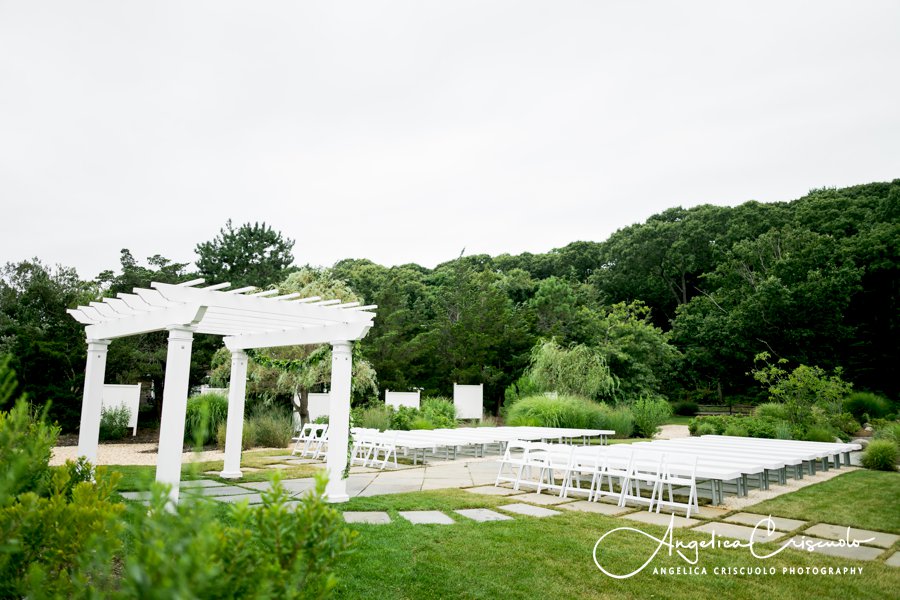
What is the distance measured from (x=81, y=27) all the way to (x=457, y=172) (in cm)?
1228

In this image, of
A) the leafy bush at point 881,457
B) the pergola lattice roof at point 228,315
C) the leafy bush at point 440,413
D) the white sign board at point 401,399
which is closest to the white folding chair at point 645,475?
the pergola lattice roof at point 228,315

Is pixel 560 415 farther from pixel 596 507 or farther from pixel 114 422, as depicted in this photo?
pixel 114 422

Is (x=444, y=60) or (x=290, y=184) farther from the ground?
(x=444, y=60)

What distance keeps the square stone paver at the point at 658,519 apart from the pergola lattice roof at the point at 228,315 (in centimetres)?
387

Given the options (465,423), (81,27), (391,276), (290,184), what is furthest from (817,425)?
(391,276)

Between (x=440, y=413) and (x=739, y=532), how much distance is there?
11.9 metres

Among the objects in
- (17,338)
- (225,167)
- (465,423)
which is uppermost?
(225,167)

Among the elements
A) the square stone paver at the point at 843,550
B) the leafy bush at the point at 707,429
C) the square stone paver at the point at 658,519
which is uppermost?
the leafy bush at the point at 707,429

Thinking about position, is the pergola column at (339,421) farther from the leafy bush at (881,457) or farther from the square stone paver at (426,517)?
the leafy bush at (881,457)

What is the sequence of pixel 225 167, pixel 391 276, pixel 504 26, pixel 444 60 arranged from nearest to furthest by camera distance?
pixel 504 26 < pixel 444 60 < pixel 225 167 < pixel 391 276

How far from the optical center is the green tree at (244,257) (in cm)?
2302

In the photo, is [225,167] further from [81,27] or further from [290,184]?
[81,27]

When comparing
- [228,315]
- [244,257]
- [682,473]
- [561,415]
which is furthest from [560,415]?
[244,257]

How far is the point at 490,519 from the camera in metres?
5.64
